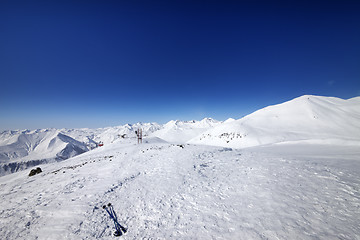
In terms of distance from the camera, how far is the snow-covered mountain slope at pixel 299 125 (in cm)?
2487

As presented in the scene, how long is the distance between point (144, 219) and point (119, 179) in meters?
5.21

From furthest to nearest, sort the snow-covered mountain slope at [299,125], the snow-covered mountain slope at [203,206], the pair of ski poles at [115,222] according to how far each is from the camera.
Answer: the snow-covered mountain slope at [299,125] → the pair of ski poles at [115,222] → the snow-covered mountain slope at [203,206]

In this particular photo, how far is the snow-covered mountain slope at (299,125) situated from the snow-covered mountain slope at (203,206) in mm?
18798

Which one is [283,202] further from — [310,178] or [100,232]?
[100,232]

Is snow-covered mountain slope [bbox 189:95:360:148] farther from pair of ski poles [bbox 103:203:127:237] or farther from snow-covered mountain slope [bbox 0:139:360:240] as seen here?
pair of ski poles [bbox 103:203:127:237]

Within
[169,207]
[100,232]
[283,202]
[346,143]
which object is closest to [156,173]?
[169,207]

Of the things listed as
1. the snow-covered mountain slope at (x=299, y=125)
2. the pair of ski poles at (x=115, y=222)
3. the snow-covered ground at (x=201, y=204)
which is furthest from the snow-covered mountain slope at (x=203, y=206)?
the snow-covered mountain slope at (x=299, y=125)

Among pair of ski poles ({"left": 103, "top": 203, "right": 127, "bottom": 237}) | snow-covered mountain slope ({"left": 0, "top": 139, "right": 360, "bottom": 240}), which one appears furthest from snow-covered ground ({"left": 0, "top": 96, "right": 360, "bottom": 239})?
pair of ski poles ({"left": 103, "top": 203, "right": 127, "bottom": 237})

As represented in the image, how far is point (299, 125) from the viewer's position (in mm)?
30422

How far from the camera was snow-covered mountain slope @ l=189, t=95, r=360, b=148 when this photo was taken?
81.6ft

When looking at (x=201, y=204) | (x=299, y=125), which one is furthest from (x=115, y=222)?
(x=299, y=125)

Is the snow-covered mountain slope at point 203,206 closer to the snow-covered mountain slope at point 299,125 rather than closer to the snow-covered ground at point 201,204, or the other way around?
the snow-covered ground at point 201,204

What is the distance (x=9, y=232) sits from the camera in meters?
5.41

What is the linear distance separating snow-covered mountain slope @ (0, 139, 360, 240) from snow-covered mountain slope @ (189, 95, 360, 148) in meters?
18.8
